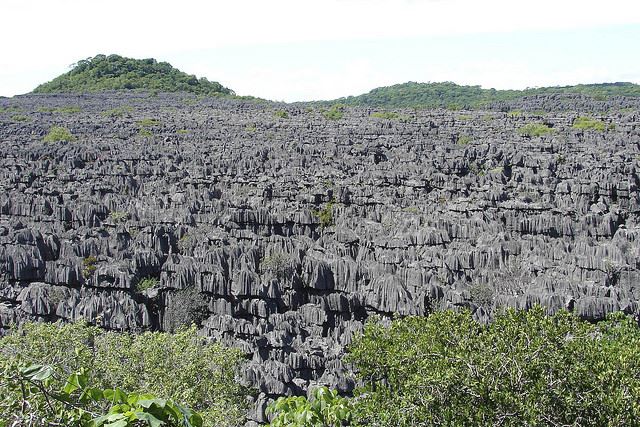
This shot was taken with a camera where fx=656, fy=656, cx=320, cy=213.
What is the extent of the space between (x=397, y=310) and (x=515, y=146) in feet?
122

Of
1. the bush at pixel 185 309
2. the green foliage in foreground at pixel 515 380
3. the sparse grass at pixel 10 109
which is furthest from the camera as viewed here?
the sparse grass at pixel 10 109

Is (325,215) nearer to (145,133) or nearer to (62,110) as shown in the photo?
(145,133)

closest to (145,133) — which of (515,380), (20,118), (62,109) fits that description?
(20,118)

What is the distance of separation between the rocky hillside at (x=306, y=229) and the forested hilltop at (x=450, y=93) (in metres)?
45.0

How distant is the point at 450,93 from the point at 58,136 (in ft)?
254

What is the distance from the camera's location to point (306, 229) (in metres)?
33.8

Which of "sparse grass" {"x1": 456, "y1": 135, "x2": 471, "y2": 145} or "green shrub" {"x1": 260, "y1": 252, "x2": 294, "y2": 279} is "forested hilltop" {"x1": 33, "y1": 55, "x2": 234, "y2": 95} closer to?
"sparse grass" {"x1": 456, "y1": 135, "x2": 471, "y2": 145}

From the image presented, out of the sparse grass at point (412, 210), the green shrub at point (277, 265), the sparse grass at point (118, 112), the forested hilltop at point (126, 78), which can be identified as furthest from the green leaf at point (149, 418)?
the forested hilltop at point (126, 78)

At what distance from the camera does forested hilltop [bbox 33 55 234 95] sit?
103m

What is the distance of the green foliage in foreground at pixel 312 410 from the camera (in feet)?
22.6

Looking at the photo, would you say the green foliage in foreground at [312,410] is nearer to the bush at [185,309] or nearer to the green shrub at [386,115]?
the bush at [185,309]

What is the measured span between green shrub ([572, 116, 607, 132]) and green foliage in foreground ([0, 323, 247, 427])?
55.9 m

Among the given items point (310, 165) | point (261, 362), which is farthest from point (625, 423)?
point (310, 165)

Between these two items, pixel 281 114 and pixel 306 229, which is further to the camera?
pixel 281 114
